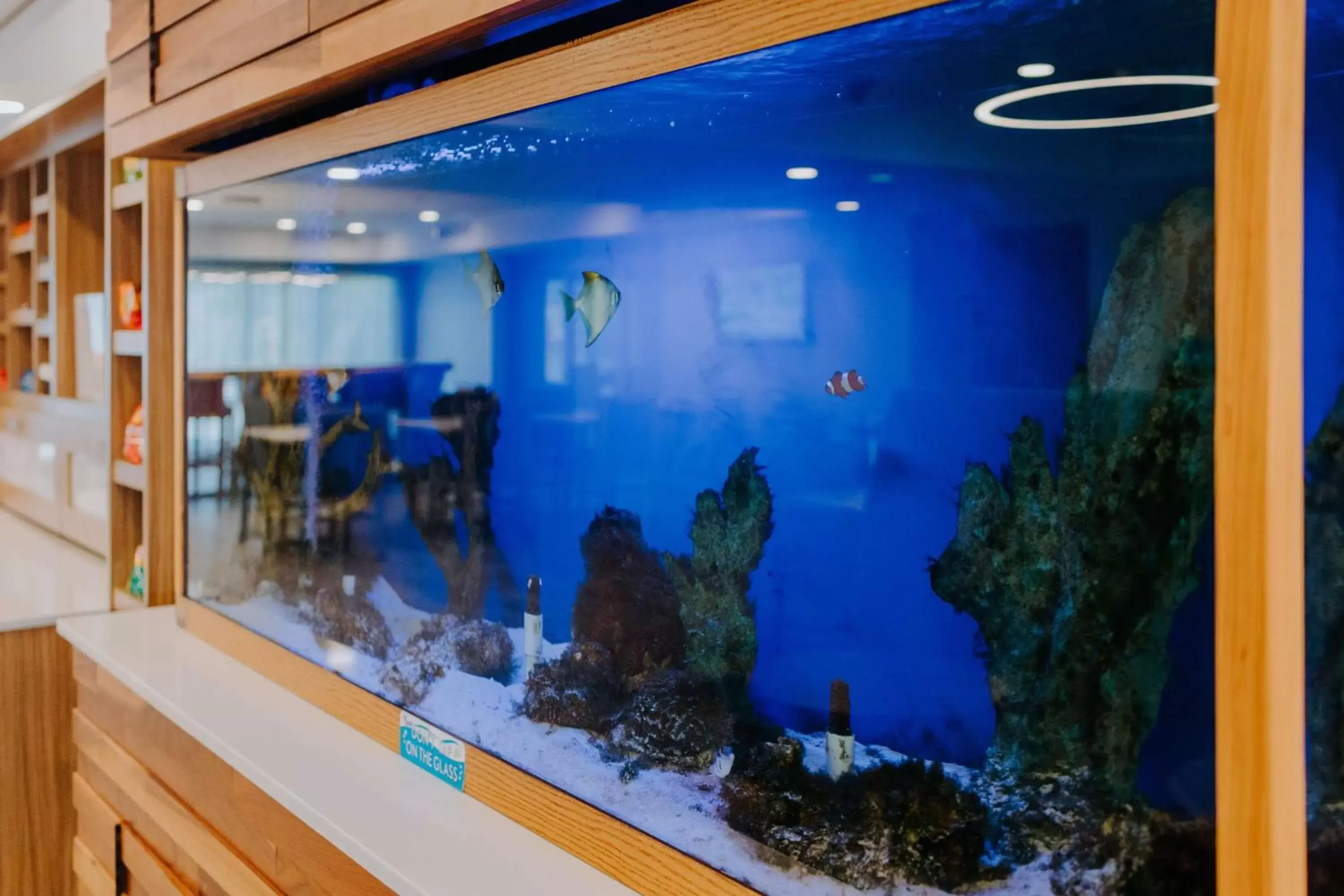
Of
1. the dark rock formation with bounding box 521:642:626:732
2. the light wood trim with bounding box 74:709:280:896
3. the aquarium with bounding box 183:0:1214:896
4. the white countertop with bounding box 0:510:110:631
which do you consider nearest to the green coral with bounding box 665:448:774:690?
the aquarium with bounding box 183:0:1214:896

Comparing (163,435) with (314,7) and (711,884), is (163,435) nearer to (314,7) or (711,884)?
(314,7)

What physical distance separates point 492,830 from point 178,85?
137cm

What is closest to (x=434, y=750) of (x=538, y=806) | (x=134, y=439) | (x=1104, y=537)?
(x=538, y=806)

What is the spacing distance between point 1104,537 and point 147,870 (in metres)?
1.79

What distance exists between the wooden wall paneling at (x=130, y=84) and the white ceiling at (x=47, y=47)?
2.96ft

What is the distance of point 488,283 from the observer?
1317 mm

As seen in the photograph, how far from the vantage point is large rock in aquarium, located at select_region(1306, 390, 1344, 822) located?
27.1 inches

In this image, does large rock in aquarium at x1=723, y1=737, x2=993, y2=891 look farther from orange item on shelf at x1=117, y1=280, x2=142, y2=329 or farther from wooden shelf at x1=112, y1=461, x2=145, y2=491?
orange item on shelf at x1=117, y1=280, x2=142, y2=329

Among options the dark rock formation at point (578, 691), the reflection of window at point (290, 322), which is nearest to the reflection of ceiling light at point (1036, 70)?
the dark rock formation at point (578, 691)

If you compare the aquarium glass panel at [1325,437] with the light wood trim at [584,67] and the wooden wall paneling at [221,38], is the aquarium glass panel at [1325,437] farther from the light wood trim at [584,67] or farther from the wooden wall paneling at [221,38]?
the wooden wall paneling at [221,38]

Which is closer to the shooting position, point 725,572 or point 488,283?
point 725,572

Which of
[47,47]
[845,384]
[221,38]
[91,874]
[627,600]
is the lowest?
[91,874]

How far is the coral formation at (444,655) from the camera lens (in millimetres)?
1327

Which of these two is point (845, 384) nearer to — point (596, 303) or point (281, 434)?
point (596, 303)
